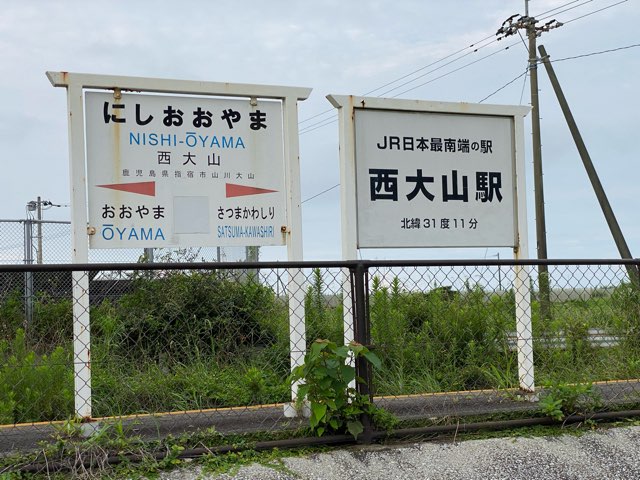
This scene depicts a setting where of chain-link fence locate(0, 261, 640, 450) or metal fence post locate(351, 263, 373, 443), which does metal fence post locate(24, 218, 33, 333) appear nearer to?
chain-link fence locate(0, 261, 640, 450)

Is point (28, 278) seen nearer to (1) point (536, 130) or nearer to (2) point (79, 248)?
(2) point (79, 248)

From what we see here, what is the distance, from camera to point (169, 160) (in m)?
5.04

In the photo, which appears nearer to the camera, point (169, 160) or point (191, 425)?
point (191, 425)

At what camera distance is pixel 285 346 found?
6.53 m

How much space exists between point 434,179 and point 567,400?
2008mm

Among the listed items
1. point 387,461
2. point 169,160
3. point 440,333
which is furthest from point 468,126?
point 387,461

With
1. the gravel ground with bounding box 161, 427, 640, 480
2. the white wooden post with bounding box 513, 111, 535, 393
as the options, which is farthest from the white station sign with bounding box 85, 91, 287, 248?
the white wooden post with bounding box 513, 111, 535, 393

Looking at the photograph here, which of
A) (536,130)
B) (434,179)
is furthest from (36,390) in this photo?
(536,130)

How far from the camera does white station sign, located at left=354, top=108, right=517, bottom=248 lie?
5414mm

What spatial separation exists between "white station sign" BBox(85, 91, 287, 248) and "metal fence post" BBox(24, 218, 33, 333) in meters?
3.67

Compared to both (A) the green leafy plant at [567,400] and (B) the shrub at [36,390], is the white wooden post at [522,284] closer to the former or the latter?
(A) the green leafy plant at [567,400]

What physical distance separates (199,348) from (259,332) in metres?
0.85

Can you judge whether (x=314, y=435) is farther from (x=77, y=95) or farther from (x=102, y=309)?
(x=102, y=309)

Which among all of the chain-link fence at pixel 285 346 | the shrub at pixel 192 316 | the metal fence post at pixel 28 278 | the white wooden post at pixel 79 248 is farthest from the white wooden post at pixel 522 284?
the metal fence post at pixel 28 278
